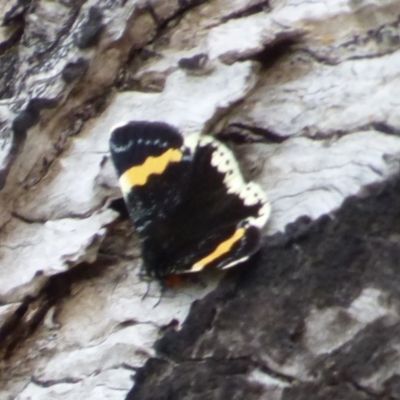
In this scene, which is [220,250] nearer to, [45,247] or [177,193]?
[177,193]

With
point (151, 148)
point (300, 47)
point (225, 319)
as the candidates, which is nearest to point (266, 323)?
point (225, 319)

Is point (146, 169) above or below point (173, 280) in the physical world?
above

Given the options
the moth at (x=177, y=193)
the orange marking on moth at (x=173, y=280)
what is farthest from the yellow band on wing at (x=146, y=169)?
the orange marking on moth at (x=173, y=280)

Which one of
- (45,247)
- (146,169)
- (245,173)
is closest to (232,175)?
(245,173)

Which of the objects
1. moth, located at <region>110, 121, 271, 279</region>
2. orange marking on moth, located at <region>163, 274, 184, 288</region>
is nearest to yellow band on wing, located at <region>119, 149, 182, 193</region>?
moth, located at <region>110, 121, 271, 279</region>

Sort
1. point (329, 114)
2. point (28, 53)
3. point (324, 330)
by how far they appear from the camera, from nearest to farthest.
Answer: point (324, 330) < point (329, 114) < point (28, 53)

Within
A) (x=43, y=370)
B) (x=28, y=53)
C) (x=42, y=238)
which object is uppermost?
(x=28, y=53)

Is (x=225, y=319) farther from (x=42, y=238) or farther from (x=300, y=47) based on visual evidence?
(x=300, y=47)
